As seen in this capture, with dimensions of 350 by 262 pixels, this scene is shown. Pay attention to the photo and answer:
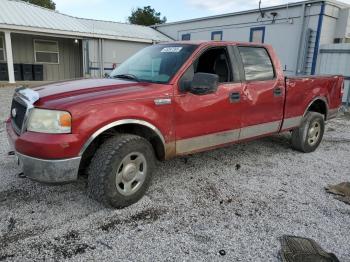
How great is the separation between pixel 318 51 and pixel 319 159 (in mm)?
8362

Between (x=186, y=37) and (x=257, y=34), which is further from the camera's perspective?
(x=186, y=37)

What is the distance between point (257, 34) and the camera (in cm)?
1473

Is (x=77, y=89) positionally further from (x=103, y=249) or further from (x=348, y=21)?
(x=348, y=21)

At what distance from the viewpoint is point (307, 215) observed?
352 cm

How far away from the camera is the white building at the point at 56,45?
54.9ft

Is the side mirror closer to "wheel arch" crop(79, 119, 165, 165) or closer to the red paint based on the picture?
the red paint

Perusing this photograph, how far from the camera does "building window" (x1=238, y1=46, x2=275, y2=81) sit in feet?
15.3

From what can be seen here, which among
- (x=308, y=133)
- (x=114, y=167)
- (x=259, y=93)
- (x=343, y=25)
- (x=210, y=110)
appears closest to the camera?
(x=114, y=167)

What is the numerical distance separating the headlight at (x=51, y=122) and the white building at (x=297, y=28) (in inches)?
467

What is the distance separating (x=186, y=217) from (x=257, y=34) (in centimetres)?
1305

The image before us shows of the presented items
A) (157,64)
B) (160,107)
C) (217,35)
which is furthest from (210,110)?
(217,35)

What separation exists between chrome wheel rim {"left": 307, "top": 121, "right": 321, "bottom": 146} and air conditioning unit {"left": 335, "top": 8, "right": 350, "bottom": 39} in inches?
348

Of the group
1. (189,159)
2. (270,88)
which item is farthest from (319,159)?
(189,159)

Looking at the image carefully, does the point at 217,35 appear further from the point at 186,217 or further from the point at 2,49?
the point at 186,217
